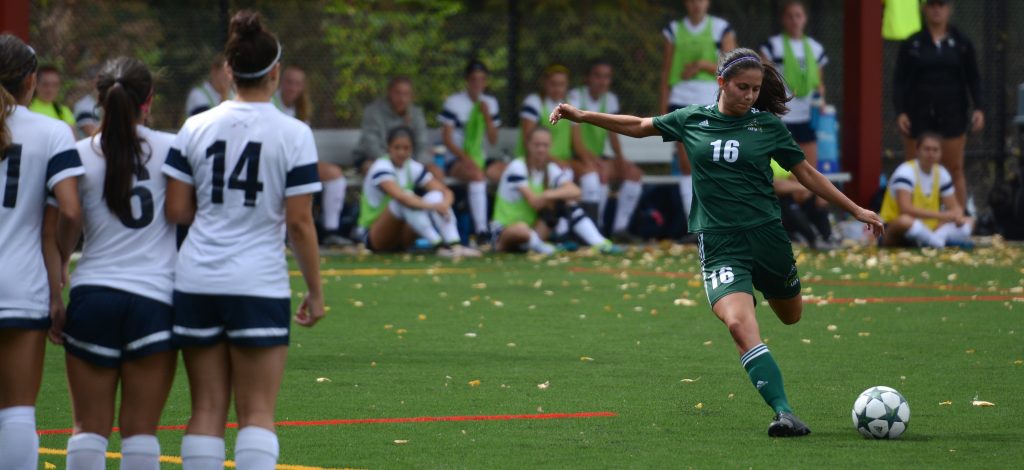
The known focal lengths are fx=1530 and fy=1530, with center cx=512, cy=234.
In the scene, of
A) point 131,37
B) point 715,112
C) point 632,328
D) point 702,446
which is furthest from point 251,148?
point 131,37

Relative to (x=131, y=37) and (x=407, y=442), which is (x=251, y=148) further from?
(x=131, y=37)

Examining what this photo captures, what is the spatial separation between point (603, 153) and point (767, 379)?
11322 millimetres

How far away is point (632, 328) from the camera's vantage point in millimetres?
9883

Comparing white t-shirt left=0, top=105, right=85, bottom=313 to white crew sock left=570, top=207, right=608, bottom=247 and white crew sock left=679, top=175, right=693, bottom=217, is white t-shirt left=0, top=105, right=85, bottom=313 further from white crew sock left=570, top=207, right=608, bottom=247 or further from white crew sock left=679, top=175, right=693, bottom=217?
white crew sock left=679, top=175, right=693, bottom=217

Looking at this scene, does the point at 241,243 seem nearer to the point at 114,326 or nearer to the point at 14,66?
the point at 114,326

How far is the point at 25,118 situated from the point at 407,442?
2.06 meters

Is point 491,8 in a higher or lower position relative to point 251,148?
higher

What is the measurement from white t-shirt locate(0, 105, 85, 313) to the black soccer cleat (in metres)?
2.89

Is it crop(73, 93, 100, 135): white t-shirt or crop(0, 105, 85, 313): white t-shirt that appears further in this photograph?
crop(73, 93, 100, 135): white t-shirt

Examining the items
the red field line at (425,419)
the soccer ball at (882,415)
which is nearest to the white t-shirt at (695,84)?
the red field line at (425,419)

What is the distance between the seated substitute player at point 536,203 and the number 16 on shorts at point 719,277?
9.22m

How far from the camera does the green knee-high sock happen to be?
20.6 ft

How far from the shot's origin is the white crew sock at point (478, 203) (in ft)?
54.8

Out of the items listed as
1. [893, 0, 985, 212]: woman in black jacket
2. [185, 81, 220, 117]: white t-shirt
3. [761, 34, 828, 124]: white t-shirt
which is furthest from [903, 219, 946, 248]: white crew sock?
[185, 81, 220, 117]: white t-shirt
